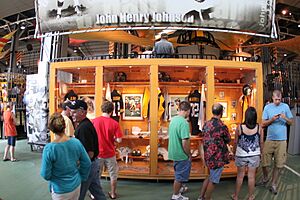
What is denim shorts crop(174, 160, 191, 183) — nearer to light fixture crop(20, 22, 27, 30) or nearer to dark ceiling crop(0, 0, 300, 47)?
dark ceiling crop(0, 0, 300, 47)

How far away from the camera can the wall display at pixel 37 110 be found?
323 inches

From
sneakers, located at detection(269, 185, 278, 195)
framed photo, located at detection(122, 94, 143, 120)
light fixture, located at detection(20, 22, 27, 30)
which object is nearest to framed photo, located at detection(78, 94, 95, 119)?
framed photo, located at detection(122, 94, 143, 120)

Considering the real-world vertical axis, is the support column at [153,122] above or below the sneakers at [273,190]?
above

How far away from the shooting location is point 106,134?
13.7 feet

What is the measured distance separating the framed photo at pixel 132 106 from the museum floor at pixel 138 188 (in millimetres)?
1518

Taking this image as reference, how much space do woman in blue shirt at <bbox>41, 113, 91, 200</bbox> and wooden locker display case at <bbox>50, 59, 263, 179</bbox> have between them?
2.77 m

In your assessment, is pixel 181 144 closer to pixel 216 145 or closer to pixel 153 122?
pixel 216 145

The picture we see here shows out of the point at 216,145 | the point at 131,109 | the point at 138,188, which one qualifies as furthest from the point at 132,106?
the point at 216,145

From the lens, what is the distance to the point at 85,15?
5336 mm

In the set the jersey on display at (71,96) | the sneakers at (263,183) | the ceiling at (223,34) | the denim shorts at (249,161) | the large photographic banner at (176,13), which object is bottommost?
the sneakers at (263,183)

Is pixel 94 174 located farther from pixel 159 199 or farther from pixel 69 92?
pixel 69 92

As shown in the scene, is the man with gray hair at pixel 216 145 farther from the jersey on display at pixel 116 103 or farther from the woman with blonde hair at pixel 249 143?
the jersey on display at pixel 116 103

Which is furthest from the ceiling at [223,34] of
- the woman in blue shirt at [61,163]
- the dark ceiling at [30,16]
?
the woman in blue shirt at [61,163]

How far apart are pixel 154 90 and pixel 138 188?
179 centimetres
